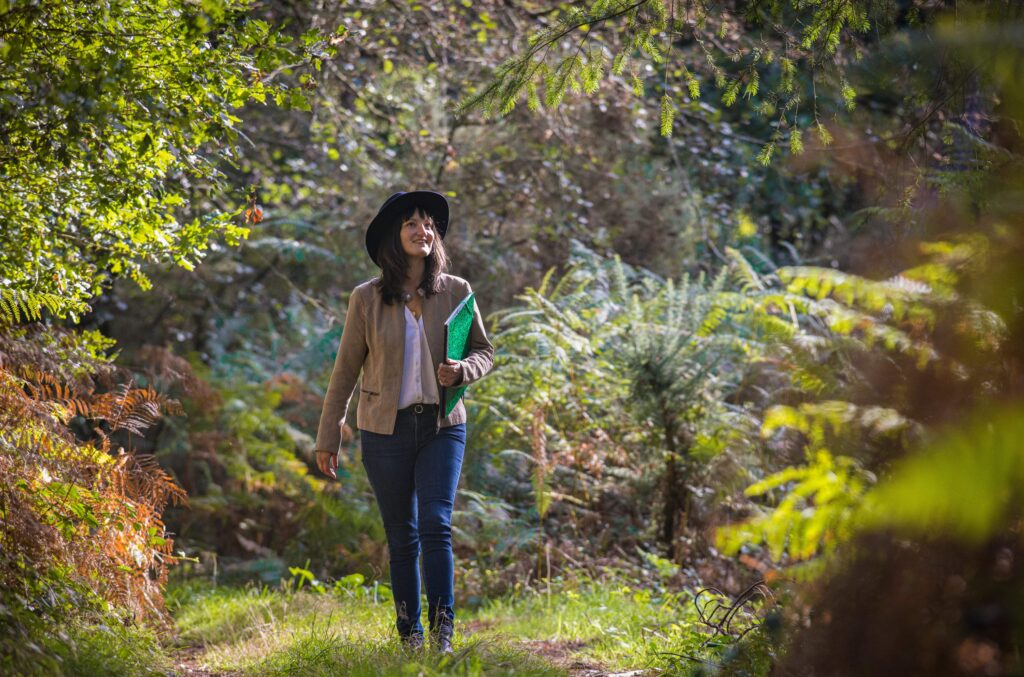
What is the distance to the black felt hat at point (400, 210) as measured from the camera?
507cm

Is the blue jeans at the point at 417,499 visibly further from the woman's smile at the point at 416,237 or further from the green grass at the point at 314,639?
the woman's smile at the point at 416,237

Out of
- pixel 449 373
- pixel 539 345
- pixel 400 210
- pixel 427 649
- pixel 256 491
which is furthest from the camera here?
pixel 256 491

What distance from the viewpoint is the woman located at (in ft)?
15.4

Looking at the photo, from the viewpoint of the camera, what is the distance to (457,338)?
4984mm

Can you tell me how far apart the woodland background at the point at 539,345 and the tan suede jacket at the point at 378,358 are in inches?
27.7

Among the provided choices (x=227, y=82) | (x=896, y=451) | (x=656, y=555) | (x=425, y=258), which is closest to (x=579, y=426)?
(x=656, y=555)

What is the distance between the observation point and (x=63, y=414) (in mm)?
4965

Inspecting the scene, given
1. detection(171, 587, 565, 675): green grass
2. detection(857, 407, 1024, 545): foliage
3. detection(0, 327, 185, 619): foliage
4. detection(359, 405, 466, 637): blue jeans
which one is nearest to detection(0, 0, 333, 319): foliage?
detection(0, 327, 185, 619): foliage

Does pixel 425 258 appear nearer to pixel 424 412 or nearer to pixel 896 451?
pixel 424 412

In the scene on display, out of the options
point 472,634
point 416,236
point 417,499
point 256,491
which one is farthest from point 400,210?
point 256,491

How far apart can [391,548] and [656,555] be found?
3611mm

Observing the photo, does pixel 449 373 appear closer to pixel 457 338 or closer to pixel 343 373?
pixel 457 338

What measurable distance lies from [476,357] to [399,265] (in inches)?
23.3

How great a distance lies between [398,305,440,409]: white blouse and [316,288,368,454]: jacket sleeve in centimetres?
25
